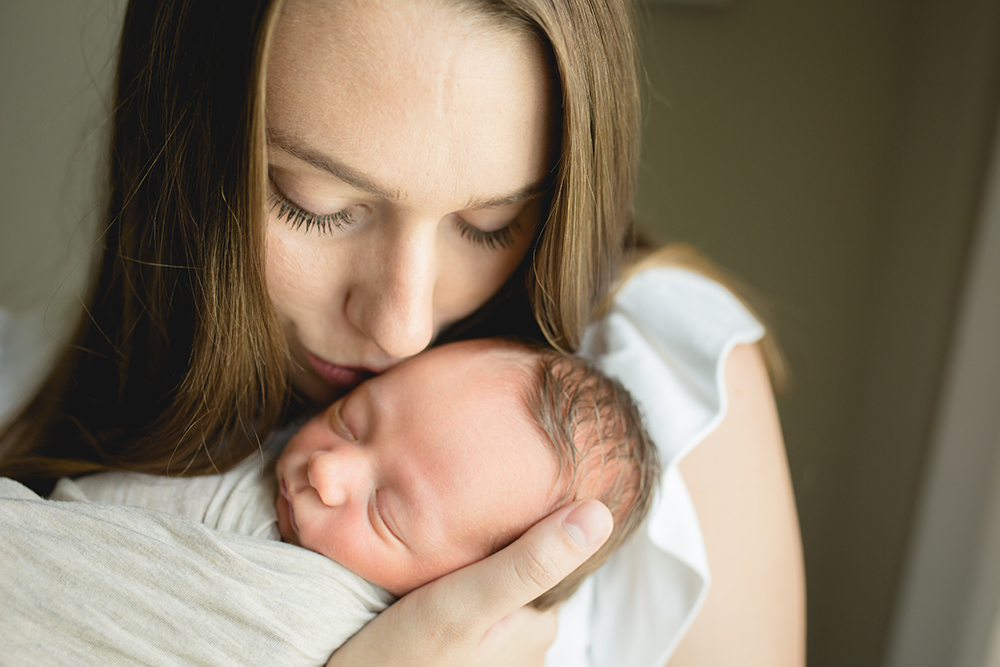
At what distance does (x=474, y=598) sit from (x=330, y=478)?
0.70ft

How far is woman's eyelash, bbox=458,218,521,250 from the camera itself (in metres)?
0.84

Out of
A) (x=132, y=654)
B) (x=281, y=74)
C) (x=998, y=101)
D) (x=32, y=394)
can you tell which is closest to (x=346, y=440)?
(x=132, y=654)

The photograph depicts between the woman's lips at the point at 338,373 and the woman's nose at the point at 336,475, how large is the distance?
0.19 m

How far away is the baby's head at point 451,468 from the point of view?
0.81 meters

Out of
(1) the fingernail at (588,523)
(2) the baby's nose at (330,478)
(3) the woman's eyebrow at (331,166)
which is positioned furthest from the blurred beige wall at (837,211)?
(2) the baby's nose at (330,478)

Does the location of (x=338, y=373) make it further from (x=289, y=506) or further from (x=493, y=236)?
(x=493, y=236)

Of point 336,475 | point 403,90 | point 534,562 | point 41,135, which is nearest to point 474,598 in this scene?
point 534,562

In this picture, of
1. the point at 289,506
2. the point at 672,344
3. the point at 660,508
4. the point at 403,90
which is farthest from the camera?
the point at 672,344

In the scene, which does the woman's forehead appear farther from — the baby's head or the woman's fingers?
the woman's fingers

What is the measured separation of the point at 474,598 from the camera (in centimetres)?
77

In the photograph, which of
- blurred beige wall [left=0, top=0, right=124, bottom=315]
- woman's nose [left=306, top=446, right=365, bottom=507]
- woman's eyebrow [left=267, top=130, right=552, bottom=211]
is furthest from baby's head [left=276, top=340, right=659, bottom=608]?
blurred beige wall [left=0, top=0, right=124, bottom=315]

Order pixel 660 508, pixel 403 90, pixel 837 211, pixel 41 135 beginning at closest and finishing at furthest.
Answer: pixel 403 90, pixel 660 508, pixel 837 211, pixel 41 135

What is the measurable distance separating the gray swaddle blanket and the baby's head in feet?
0.22

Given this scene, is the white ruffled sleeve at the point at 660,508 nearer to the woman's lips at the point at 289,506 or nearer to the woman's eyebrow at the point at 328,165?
the woman's lips at the point at 289,506
